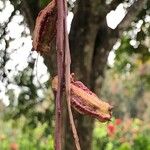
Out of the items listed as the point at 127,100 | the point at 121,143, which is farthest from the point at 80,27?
the point at 127,100

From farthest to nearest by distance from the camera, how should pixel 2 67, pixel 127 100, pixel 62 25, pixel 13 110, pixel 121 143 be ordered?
pixel 127 100
pixel 121 143
pixel 13 110
pixel 2 67
pixel 62 25

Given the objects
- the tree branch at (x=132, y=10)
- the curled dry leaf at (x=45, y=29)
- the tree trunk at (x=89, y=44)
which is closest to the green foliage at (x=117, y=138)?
the tree trunk at (x=89, y=44)

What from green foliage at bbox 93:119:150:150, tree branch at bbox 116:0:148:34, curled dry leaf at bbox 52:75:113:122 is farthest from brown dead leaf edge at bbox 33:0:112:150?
green foliage at bbox 93:119:150:150

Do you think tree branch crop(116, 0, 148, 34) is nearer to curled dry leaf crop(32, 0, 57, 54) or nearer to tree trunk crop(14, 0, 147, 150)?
tree trunk crop(14, 0, 147, 150)

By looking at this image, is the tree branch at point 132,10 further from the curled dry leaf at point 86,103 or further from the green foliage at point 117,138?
the green foliage at point 117,138

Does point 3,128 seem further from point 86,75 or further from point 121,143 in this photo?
point 86,75

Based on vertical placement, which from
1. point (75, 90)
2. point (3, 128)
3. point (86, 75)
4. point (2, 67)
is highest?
point (3, 128)

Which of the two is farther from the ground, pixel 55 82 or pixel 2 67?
pixel 2 67

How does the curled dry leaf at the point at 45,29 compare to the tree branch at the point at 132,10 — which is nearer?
the curled dry leaf at the point at 45,29

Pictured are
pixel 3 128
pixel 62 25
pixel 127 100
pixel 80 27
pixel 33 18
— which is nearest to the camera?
pixel 62 25
